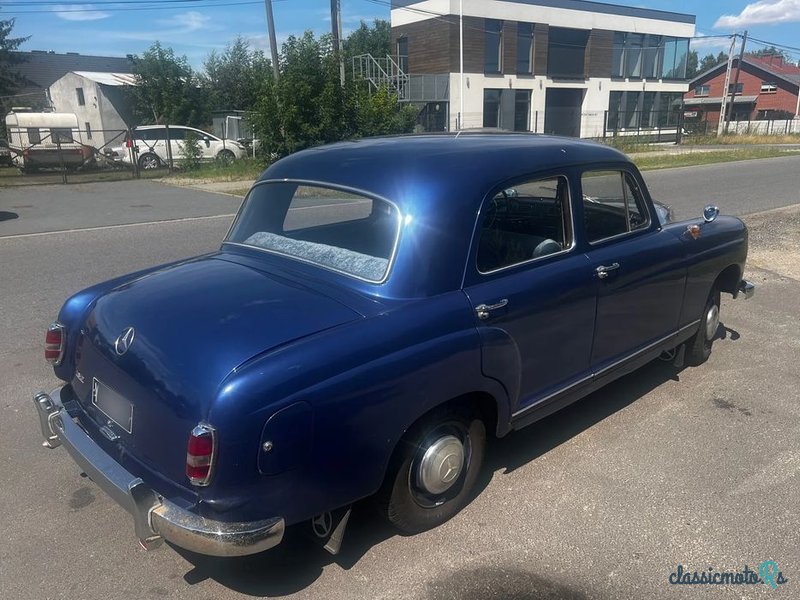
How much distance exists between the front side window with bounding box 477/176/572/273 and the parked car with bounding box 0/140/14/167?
27953mm

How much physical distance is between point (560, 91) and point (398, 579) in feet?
131

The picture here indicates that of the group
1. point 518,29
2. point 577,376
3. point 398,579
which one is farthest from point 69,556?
point 518,29

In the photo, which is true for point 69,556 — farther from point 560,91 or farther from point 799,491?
point 560,91

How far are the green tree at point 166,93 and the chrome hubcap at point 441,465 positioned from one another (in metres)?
32.9

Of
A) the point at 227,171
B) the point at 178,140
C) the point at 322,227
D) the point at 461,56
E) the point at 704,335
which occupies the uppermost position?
the point at 461,56

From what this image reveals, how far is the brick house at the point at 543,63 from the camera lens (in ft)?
110

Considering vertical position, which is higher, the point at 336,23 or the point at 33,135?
the point at 336,23

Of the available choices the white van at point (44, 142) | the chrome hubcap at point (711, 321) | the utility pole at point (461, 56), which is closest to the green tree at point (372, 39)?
the utility pole at point (461, 56)

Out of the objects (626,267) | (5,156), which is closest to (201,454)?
(626,267)

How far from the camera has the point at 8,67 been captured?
40281 mm

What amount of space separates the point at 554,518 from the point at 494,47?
35153 millimetres

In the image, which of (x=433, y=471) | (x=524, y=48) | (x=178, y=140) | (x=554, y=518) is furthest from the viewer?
(x=524, y=48)

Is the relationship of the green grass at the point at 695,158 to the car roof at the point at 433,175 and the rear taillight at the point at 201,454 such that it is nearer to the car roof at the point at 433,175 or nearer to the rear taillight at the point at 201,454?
the car roof at the point at 433,175

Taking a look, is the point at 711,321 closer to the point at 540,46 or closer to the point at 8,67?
the point at 540,46
